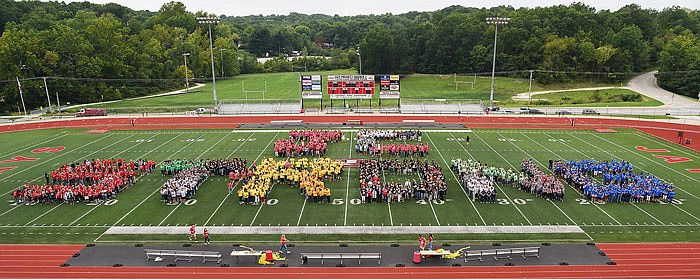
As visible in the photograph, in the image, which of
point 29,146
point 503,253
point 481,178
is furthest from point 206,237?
point 29,146

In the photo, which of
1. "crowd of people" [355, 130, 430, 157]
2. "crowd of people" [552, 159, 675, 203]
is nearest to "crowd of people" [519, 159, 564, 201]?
"crowd of people" [552, 159, 675, 203]

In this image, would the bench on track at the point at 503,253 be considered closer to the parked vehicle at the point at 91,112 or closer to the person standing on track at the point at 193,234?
the person standing on track at the point at 193,234

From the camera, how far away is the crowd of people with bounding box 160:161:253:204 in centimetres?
2208

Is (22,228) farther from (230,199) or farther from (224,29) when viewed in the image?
(224,29)

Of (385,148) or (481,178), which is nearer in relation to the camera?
(481,178)

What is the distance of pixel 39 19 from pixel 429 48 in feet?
232

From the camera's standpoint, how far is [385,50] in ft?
288

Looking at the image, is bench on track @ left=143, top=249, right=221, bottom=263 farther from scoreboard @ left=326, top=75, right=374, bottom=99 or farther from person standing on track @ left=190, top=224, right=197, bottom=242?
scoreboard @ left=326, top=75, right=374, bottom=99

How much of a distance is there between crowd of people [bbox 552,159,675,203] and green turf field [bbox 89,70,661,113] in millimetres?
31059

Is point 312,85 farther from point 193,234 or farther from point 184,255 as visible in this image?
point 184,255

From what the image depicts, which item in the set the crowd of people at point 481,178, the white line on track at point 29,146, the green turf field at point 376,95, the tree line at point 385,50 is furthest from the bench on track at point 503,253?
the tree line at point 385,50

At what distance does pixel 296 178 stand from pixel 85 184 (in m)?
11.1

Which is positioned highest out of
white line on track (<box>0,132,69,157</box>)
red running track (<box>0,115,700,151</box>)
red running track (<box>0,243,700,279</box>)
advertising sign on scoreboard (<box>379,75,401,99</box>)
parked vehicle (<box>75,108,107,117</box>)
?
advertising sign on scoreboard (<box>379,75,401,99</box>)

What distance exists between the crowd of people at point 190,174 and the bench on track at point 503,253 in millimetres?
12312
